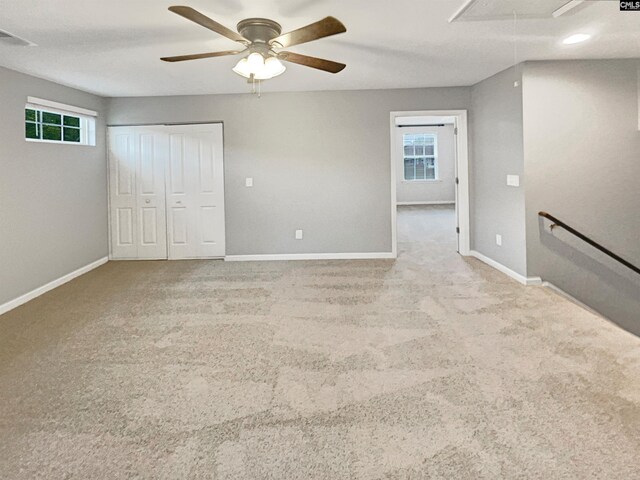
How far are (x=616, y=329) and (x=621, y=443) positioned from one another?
171cm

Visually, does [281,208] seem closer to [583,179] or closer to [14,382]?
[583,179]

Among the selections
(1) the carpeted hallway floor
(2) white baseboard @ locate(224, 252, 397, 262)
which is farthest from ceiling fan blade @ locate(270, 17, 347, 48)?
(2) white baseboard @ locate(224, 252, 397, 262)

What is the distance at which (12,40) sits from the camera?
3.68 meters

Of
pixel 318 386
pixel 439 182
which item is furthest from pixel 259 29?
pixel 439 182

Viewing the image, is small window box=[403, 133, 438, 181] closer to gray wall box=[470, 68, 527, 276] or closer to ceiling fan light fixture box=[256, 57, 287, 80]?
gray wall box=[470, 68, 527, 276]

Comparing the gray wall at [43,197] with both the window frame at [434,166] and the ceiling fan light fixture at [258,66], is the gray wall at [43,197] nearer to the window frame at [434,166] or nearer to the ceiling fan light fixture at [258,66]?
the ceiling fan light fixture at [258,66]

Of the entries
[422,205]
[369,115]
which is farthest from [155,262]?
[422,205]

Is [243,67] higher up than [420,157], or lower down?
lower down

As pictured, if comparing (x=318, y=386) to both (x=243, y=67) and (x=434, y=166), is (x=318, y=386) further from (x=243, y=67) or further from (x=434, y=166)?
(x=434, y=166)

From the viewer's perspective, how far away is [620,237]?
498cm

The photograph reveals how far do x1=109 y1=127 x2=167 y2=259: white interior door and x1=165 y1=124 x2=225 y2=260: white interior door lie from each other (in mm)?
146

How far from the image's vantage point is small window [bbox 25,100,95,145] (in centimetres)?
501

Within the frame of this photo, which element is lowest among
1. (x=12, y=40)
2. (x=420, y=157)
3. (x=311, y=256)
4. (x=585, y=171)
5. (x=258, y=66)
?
(x=311, y=256)

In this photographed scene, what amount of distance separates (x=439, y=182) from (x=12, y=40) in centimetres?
1191
